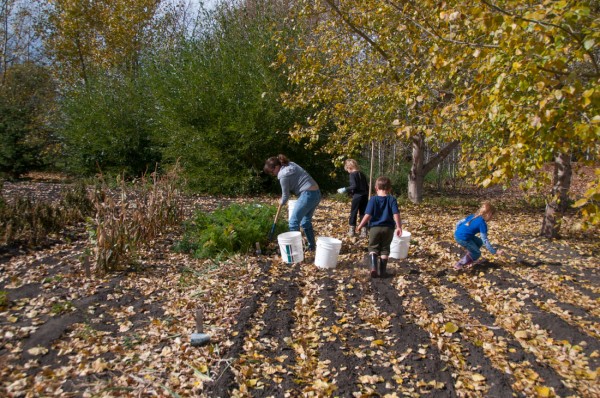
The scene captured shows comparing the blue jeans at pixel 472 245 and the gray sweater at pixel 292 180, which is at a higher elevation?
the gray sweater at pixel 292 180

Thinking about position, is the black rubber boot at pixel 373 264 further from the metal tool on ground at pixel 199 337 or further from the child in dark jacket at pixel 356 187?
the metal tool on ground at pixel 199 337

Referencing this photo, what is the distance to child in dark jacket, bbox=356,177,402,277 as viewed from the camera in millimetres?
4941

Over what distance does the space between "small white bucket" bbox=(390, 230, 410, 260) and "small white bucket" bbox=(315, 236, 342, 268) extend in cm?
82

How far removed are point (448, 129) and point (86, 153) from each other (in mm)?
12107

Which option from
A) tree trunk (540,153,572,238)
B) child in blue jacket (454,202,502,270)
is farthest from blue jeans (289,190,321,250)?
tree trunk (540,153,572,238)

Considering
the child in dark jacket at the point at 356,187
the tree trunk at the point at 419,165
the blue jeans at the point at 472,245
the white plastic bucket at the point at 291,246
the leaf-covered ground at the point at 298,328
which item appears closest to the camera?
the leaf-covered ground at the point at 298,328

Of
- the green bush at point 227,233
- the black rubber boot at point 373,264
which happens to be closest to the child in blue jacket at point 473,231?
the black rubber boot at point 373,264

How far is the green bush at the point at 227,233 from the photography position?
556 centimetres

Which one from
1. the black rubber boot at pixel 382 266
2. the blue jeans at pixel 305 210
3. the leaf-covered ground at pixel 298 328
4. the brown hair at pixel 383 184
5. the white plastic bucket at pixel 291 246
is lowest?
the leaf-covered ground at pixel 298 328

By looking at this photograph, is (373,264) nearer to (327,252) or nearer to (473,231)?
(327,252)

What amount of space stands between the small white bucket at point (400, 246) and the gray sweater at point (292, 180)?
1.28m

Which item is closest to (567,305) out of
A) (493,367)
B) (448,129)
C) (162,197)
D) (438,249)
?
(493,367)

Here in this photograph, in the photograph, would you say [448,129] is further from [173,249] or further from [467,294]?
[173,249]

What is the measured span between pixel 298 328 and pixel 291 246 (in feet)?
5.66
